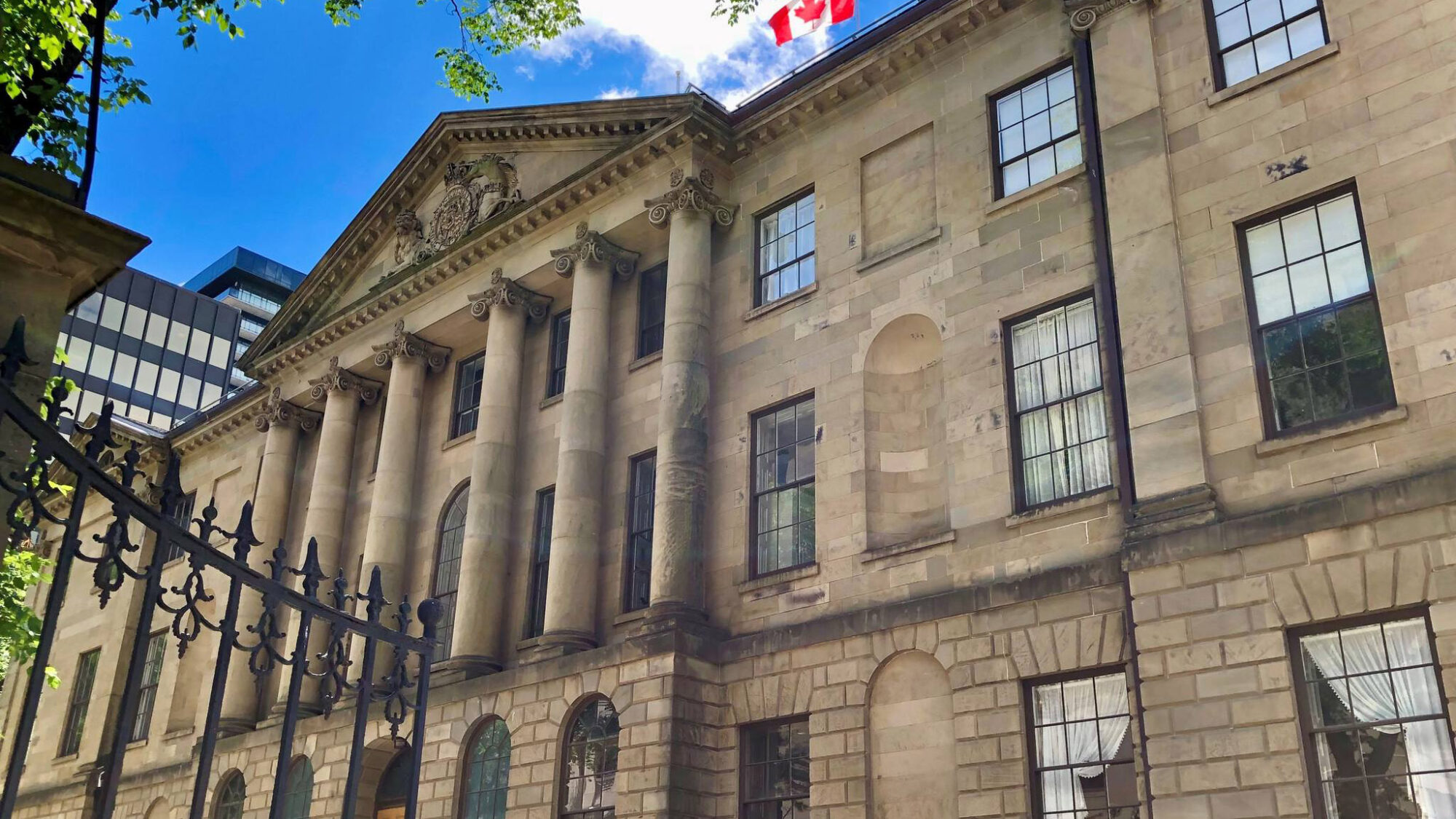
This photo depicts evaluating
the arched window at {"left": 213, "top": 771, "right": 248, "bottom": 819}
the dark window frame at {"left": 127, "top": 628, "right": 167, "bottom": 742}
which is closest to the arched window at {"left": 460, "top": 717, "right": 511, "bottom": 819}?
the arched window at {"left": 213, "top": 771, "right": 248, "bottom": 819}

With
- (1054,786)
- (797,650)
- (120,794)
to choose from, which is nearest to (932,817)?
(1054,786)

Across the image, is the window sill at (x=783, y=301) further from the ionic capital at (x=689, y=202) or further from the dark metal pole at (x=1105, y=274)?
the dark metal pole at (x=1105, y=274)

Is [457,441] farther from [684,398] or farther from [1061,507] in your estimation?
[1061,507]

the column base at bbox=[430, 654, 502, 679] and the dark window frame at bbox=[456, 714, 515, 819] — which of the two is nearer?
the dark window frame at bbox=[456, 714, 515, 819]

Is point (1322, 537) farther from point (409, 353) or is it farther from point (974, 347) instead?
point (409, 353)

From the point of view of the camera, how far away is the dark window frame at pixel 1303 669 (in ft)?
44.5

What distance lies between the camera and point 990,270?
2003 cm

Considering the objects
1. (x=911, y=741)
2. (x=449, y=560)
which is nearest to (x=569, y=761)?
(x=911, y=741)

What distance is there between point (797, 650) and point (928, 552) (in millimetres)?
2726

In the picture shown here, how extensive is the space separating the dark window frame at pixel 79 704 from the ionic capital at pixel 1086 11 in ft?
113

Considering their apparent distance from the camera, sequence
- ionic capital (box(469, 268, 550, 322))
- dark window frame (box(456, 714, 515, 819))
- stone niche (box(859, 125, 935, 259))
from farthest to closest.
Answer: ionic capital (box(469, 268, 550, 322)), dark window frame (box(456, 714, 515, 819)), stone niche (box(859, 125, 935, 259))

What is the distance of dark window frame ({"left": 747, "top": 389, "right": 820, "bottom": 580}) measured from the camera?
21.1m

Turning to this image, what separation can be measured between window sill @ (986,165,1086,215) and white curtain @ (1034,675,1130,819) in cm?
756

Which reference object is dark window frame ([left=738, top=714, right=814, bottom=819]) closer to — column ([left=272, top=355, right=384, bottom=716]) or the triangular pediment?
the triangular pediment
